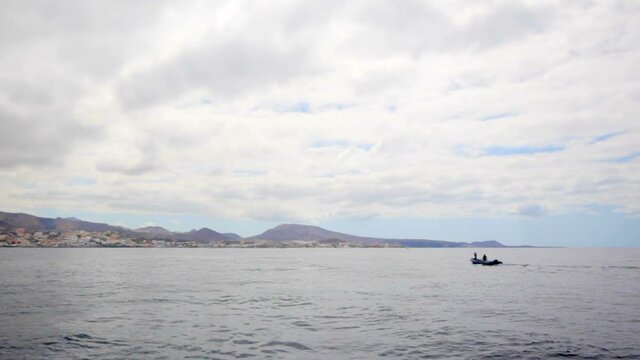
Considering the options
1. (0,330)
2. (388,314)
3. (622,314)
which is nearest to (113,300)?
(0,330)

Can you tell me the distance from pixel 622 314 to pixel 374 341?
101 feet

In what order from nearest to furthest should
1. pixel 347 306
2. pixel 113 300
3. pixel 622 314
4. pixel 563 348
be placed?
pixel 563 348 < pixel 622 314 < pixel 347 306 < pixel 113 300

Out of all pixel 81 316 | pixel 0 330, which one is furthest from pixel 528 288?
pixel 0 330

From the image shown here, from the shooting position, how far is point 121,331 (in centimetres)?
3884

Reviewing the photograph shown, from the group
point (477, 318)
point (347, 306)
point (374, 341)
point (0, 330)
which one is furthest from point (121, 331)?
point (477, 318)

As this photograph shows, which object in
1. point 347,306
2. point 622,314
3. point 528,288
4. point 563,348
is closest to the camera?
point 563,348

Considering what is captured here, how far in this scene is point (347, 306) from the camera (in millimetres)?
54812

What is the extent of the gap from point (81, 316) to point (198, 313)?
35.8ft

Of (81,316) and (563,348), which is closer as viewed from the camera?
(563,348)

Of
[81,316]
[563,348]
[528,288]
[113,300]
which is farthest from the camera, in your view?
[528,288]

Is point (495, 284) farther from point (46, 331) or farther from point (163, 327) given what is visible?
point (46, 331)

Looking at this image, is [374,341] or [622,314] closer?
[374,341]

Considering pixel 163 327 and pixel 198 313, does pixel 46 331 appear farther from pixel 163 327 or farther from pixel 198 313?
pixel 198 313

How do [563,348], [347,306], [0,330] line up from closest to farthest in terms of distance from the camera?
1. [563,348]
2. [0,330]
3. [347,306]
